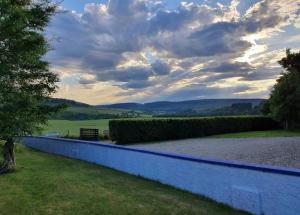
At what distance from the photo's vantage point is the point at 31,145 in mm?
25875

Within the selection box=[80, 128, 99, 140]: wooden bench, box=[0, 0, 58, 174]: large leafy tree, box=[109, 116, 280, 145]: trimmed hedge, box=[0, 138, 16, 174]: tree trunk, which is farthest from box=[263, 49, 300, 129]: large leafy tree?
box=[0, 138, 16, 174]: tree trunk

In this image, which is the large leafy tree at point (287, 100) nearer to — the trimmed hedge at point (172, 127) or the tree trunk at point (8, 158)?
the trimmed hedge at point (172, 127)

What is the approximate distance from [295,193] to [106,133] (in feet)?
90.6

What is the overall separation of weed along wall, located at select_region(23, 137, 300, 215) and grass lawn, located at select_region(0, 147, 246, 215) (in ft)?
0.79

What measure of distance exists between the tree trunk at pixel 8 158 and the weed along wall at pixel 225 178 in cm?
349

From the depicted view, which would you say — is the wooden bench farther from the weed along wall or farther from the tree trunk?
the weed along wall

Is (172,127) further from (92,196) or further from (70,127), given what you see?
(70,127)

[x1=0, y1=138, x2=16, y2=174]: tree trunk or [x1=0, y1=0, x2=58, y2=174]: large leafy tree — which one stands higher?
[x1=0, y1=0, x2=58, y2=174]: large leafy tree

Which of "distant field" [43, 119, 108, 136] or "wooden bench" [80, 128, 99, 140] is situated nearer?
"wooden bench" [80, 128, 99, 140]

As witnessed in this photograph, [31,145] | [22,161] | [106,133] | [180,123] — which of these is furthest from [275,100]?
[22,161]

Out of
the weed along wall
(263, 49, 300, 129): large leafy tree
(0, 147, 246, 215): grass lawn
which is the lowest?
(0, 147, 246, 215): grass lawn

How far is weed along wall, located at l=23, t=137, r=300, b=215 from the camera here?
6.18 metres

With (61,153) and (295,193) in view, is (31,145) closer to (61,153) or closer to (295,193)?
(61,153)

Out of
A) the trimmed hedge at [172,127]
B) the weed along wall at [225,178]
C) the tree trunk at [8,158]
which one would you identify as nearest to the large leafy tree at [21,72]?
the tree trunk at [8,158]
